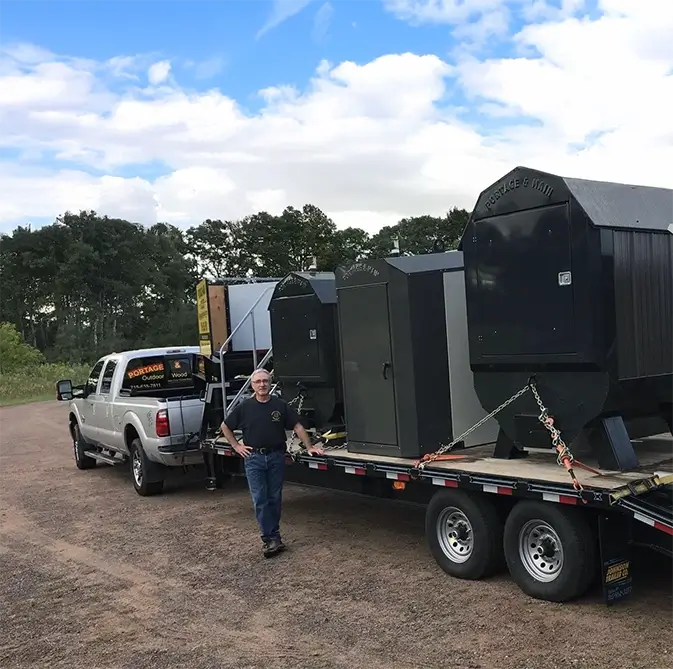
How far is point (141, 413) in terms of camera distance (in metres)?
11.2

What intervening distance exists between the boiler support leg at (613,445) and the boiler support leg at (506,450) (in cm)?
81

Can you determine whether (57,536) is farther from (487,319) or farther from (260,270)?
(260,270)

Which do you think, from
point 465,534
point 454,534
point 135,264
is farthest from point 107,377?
point 135,264

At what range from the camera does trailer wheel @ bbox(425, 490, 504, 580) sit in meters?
6.29

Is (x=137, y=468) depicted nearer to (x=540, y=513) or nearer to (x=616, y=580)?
(x=540, y=513)

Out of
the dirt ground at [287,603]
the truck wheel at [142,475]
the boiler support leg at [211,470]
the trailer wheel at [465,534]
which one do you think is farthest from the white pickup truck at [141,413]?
the trailer wheel at [465,534]

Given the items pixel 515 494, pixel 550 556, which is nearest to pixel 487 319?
pixel 515 494

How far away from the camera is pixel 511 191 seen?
633 centimetres

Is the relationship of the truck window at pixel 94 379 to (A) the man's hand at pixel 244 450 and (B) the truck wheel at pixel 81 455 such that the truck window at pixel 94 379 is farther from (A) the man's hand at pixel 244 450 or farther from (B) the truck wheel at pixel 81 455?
(A) the man's hand at pixel 244 450

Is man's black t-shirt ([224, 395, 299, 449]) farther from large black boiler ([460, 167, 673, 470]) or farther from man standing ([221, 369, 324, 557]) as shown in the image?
large black boiler ([460, 167, 673, 470])

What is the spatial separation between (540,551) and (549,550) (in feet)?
0.28

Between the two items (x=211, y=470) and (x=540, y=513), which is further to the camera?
(x=211, y=470)

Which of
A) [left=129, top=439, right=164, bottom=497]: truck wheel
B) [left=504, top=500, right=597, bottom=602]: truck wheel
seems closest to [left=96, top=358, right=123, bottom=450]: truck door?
[left=129, top=439, right=164, bottom=497]: truck wheel

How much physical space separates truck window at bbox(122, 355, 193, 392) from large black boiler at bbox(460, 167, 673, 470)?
7.08 metres
